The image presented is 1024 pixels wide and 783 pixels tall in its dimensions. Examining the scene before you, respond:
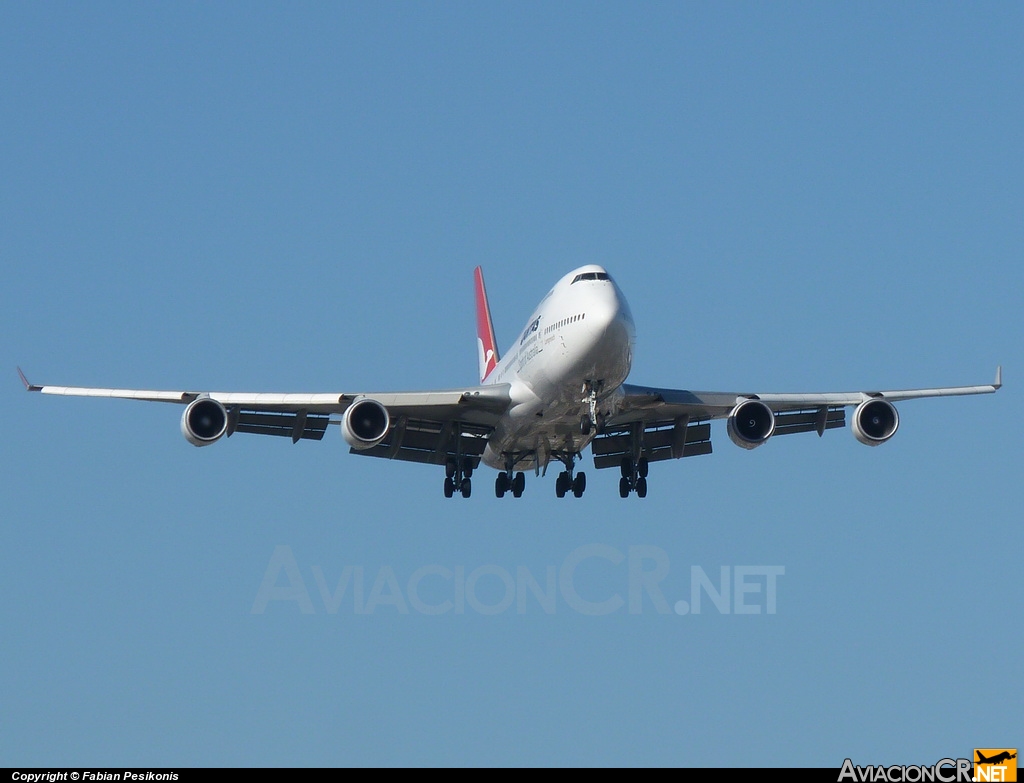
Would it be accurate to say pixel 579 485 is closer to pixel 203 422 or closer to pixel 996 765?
pixel 203 422

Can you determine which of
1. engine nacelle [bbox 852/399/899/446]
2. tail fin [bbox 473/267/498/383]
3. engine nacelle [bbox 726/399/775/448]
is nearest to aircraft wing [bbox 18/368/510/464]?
engine nacelle [bbox 726/399/775/448]

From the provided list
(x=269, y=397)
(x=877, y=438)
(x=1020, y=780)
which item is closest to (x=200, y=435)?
(x=269, y=397)

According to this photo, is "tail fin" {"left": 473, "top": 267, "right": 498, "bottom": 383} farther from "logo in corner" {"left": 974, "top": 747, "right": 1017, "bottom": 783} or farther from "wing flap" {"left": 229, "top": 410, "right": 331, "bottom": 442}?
"logo in corner" {"left": 974, "top": 747, "right": 1017, "bottom": 783}

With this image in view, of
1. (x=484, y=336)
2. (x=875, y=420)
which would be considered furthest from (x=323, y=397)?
(x=484, y=336)

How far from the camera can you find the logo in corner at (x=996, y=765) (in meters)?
26.0

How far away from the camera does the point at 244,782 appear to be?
84.6 ft

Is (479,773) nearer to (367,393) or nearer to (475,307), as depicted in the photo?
(367,393)

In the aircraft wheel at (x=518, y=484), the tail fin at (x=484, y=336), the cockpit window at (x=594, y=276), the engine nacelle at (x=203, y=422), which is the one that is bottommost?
the engine nacelle at (x=203, y=422)

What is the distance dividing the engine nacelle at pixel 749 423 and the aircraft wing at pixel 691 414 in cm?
54

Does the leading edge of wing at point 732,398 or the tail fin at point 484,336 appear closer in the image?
the leading edge of wing at point 732,398

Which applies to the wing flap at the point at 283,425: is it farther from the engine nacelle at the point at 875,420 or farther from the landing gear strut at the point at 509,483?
the engine nacelle at the point at 875,420

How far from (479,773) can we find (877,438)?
1737 centimetres

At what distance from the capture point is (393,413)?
40750mm

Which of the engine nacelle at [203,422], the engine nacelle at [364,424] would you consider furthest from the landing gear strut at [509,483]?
the engine nacelle at [203,422]
